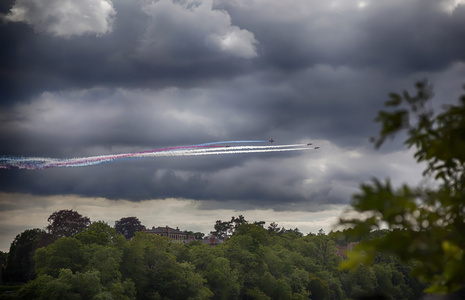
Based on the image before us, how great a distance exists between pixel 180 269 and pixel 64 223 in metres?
56.1

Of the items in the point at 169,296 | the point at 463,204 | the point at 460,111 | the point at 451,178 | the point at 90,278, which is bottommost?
the point at 169,296

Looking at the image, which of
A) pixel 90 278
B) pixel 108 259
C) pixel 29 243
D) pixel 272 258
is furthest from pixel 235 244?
pixel 29 243

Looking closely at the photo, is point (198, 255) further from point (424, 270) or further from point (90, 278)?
point (424, 270)

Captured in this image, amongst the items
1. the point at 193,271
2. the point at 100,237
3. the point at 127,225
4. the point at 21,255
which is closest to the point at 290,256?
the point at 193,271

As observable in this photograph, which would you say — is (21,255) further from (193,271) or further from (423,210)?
(423,210)

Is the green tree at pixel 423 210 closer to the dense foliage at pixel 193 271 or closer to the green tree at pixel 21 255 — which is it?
the dense foliage at pixel 193 271

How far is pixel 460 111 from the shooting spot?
309 inches

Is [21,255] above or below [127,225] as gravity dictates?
below

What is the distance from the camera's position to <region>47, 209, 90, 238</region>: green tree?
11738cm

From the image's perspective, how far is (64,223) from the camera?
117750mm

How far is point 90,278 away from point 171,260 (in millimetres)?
18188

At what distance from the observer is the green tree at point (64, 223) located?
117375 mm

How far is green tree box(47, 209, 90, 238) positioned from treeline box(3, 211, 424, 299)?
258mm

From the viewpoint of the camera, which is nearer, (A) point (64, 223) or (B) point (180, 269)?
(B) point (180, 269)
